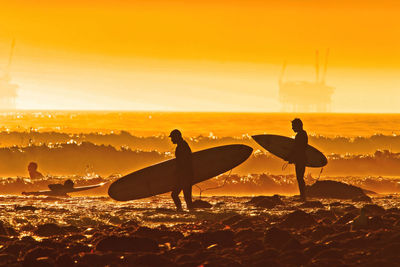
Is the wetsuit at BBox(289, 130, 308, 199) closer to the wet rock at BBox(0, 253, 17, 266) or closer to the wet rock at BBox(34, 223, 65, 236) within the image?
the wet rock at BBox(34, 223, 65, 236)

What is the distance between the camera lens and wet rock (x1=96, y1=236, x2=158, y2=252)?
8.73 m

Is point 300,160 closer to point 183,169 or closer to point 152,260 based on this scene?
point 183,169

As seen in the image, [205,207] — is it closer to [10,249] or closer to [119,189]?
[119,189]

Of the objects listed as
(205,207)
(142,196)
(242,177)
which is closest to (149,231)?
(205,207)

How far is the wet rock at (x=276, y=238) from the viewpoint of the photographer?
9.03 m

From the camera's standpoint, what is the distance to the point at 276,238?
30.1 feet

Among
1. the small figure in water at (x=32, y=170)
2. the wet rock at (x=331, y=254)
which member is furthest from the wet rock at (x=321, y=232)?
the small figure in water at (x=32, y=170)

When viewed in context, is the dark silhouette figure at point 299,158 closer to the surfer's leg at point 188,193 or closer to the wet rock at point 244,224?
the surfer's leg at point 188,193

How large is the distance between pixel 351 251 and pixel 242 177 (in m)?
15.4

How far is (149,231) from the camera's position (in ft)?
32.3

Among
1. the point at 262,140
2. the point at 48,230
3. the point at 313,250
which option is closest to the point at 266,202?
the point at 262,140

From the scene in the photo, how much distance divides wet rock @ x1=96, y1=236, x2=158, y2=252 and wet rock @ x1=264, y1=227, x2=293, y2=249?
1.58m

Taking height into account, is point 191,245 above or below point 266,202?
below

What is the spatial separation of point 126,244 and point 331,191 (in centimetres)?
921
